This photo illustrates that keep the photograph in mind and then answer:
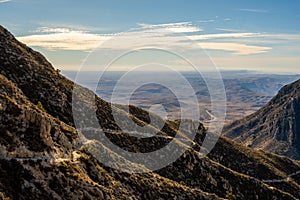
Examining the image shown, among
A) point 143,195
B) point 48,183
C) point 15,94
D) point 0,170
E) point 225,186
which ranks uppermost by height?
point 15,94

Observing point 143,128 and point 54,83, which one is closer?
point 54,83

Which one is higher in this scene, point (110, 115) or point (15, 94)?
point (15, 94)

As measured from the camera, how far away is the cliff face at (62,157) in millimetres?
47031

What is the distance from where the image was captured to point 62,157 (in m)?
55.4

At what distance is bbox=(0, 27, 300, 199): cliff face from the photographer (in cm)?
4703

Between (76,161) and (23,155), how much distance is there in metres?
11.8

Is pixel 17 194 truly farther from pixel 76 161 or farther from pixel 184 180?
pixel 184 180

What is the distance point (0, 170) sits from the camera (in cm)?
4353

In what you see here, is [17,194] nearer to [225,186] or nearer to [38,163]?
[38,163]

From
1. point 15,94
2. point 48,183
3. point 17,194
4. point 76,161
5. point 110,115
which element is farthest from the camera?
point 110,115

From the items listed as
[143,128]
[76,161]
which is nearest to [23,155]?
[76,161]

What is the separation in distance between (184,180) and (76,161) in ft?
148

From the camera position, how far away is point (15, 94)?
66375 millimetres

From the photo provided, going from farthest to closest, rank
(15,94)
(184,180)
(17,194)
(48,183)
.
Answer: (184,180), (15,94), (48,183), (17,194)
